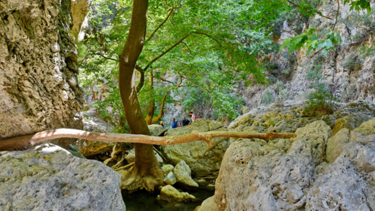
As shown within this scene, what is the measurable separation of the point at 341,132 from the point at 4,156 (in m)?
4.14

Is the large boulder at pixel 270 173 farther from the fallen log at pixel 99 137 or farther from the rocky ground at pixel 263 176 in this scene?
the fallen log at pixel 99 137

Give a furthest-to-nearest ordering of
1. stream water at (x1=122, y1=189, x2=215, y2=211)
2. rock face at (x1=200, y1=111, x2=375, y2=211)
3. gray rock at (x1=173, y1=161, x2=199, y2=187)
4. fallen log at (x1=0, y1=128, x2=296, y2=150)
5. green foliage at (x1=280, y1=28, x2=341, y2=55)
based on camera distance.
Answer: gray rock at (x1=173, y1=161, x2=199, y2=187) < stream water at (x1=122, y1=189, x2=215, y2=211) < fallen log at (x1=0, y1=128, x2=296, y2=150) < rock face at (x1=200, y1=111, x2=375, y2=211) < green foliage at (x1=280, y1=28, x2=341, y2=55)

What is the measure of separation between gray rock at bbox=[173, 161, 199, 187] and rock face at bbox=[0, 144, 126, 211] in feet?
13.3

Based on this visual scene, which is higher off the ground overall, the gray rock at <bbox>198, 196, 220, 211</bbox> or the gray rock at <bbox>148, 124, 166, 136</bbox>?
the gray rock at <bbox>148, 124, 166, 136</bbox>

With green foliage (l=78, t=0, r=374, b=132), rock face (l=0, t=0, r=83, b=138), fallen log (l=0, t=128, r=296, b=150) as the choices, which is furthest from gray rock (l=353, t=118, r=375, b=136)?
rock face (l=0, t=0, r=83, b=138)

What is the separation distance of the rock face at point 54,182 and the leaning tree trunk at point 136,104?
262cm

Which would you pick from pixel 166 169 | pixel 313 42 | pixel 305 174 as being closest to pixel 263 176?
pixel 305 174

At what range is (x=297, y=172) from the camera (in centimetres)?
263

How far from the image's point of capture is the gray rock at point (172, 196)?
18.8ft

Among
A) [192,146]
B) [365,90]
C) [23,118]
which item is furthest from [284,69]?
[23,118]

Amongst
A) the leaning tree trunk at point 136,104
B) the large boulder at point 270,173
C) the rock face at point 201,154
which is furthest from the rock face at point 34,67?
the rock face at point 201,154

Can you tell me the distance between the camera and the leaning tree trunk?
16.1ft

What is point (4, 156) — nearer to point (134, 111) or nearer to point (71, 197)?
point (71, 197)

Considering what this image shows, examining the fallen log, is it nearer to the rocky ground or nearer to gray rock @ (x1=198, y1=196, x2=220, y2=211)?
the rocky ground
